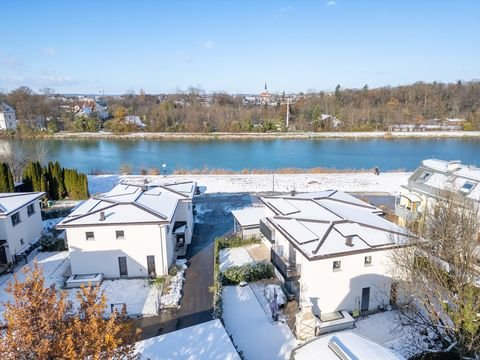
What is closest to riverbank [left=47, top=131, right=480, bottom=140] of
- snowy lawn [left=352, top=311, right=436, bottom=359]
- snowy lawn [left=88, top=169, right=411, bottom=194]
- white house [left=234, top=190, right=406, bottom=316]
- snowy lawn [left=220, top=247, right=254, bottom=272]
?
snowy lawn [left=88, top=169, right=411, bottom=194]

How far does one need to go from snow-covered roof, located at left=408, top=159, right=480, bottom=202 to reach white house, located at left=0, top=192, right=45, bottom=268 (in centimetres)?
2054

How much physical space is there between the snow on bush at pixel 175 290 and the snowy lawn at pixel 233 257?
68.4 inches

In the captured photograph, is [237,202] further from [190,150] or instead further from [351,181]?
[190,150]

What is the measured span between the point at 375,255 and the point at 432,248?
5.88 feet

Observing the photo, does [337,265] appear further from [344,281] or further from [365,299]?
[365,299]

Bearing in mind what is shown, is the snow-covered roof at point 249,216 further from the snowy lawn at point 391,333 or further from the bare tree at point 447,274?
the bare tree at point 447,274

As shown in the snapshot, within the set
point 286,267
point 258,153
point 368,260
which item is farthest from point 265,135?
point 368,260

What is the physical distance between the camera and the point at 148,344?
8.95 meters

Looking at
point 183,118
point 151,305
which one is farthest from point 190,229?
point 183,118

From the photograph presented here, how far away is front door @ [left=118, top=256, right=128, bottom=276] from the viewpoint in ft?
44.8

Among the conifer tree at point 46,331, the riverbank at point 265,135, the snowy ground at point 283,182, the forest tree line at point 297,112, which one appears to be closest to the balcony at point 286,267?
the conifer tree at point 46,331

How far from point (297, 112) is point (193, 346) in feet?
Result: 237

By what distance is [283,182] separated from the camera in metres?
29.3

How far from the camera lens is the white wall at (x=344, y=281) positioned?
10797 mm
